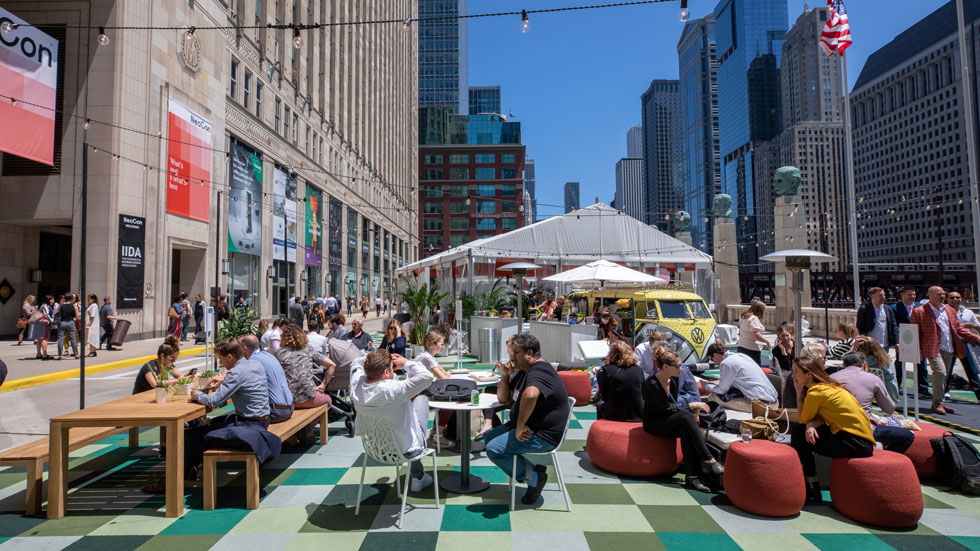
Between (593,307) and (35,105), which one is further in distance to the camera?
(35,105)

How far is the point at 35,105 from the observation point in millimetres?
17938

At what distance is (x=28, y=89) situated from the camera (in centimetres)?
1769

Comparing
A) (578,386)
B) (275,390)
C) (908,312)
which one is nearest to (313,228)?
(578,386)

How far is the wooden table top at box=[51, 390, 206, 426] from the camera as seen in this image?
174 inches

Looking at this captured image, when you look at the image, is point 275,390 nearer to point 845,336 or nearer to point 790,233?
point 845,336

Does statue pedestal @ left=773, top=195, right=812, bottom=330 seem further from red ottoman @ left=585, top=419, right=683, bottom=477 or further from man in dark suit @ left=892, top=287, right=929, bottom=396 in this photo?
red ottoman @ left=585, top=419, right=683, bottom=477

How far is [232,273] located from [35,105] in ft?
35.1

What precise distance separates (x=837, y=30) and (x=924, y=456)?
1802cm

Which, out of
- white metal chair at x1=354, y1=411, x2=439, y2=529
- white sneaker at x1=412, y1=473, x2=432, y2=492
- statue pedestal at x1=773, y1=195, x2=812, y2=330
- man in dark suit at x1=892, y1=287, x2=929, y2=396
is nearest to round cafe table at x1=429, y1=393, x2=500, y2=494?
white sneaker at x1=412, y1=473, x2=432, y2=492

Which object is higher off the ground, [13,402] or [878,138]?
[878,138]

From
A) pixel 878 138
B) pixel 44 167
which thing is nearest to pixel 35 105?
pixel 44 167

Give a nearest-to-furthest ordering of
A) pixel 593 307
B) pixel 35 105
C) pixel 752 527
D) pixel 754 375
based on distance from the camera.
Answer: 1. pixel 752 527
2. pixel 754 375
3. pixel 593 307
4. pixel 35 105

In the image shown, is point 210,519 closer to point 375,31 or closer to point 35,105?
point 35,105

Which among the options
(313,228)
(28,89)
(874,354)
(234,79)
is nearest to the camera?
(874,354)
